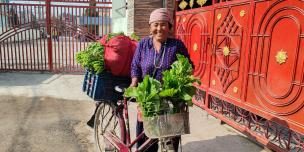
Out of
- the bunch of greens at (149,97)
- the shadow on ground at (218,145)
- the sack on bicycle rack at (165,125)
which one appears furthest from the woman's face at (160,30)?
the shadow on ground at (218,145)

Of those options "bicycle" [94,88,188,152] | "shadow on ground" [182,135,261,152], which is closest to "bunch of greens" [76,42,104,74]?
"bicycle" [94,88,188,152]

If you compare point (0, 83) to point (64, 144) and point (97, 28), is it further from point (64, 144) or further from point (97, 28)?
point (64, 144)

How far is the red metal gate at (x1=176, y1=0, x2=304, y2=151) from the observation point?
3.21 meters

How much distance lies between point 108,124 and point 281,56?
2193 mm

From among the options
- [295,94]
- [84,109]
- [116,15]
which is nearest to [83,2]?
[116,15]

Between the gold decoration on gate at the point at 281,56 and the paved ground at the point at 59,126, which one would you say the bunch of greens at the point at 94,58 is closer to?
the paved ground at the point at 59,126

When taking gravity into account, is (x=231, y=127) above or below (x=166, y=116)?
below

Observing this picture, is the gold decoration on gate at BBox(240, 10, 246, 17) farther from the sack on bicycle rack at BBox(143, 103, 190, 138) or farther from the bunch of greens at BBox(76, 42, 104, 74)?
the sack on bicycle rack at BBox(143, 103, 190, 138)

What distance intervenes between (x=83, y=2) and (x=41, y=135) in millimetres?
5448

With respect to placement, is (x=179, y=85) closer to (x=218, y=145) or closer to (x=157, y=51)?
(x=157, y=51)

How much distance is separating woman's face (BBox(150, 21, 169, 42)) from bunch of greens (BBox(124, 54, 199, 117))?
50 cm

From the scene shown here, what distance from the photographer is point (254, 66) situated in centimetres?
387

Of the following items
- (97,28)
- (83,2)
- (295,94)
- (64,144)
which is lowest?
(64,144)

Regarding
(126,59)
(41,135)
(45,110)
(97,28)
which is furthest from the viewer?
(97,28)
